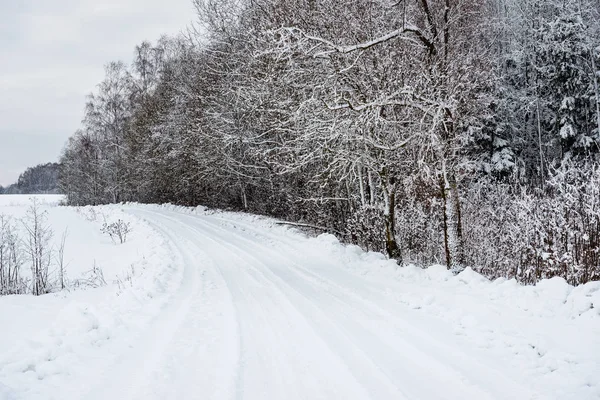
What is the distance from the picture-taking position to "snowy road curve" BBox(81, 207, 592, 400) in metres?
3.63

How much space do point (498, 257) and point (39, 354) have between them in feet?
30.3

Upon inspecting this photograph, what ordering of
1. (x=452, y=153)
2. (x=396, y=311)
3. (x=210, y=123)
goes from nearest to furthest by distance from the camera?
1. (x=396, y=311)
2. (x=452, y=153)
3. (x=210, y=123)

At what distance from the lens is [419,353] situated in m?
4.37

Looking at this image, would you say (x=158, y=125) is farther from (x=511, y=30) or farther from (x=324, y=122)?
(x=511, y=30)

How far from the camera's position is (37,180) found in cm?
12912

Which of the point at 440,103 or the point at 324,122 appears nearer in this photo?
the point at 440,103

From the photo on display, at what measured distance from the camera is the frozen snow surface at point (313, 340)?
366 cm

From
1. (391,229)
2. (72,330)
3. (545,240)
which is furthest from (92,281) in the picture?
(545,240)

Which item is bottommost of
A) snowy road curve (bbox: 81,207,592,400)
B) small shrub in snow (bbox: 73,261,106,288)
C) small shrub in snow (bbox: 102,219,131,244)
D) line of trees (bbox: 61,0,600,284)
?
small shrub in snow (bbox: 73,261,106,288)

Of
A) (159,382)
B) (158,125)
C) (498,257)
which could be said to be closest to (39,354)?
(159,382)

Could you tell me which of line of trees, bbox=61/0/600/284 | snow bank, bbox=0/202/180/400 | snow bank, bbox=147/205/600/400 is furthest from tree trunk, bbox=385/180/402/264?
snow bank, bbox=0/202/180/400

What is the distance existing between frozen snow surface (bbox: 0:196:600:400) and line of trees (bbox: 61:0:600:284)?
2.63 m

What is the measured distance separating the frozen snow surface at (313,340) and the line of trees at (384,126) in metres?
2.63

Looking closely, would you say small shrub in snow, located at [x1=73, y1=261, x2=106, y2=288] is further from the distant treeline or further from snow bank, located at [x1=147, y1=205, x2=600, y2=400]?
the distant treeline
